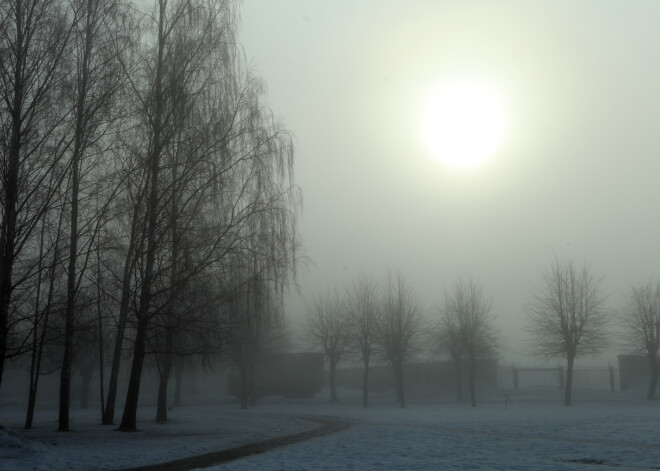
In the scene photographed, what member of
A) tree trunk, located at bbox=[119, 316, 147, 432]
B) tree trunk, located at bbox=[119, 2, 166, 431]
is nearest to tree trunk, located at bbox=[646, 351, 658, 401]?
tree trunk, located at bbox=[119, 316, 147, 432]

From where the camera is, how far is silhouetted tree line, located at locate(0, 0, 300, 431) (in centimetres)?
2106

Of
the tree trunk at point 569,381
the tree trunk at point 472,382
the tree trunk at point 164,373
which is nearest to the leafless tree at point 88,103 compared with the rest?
the tree trunk at point 164,373

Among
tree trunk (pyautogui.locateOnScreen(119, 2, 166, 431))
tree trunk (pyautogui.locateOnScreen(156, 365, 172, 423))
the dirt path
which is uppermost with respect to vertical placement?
tree trunk (pyautogui.locateOnScreen(119, 2, 166, 431))

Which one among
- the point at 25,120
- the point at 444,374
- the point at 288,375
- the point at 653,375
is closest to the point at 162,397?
the point at 25,120

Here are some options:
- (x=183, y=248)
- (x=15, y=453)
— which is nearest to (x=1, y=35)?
(x=183, y=248)

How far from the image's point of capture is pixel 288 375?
62.0m

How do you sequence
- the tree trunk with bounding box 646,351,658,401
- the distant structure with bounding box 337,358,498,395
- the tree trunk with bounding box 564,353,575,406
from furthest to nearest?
the distant structure with bounding box 337,358,498,395 < the tree trunk with bounding box 646,351,658,401 < the tree trunk with bounding box 564,353,575,406

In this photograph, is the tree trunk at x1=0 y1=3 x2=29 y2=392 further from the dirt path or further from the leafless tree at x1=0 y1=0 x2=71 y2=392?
the dirt path

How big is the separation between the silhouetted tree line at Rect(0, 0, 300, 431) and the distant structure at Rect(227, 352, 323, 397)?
37.9 meters

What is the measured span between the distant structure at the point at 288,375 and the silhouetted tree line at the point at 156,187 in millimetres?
37886

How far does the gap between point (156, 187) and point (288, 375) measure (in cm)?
4231

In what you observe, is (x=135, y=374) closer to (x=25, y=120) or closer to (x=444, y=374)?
(x=25, y=120)

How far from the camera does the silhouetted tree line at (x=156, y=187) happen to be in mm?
21062

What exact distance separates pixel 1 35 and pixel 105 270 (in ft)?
29.6
